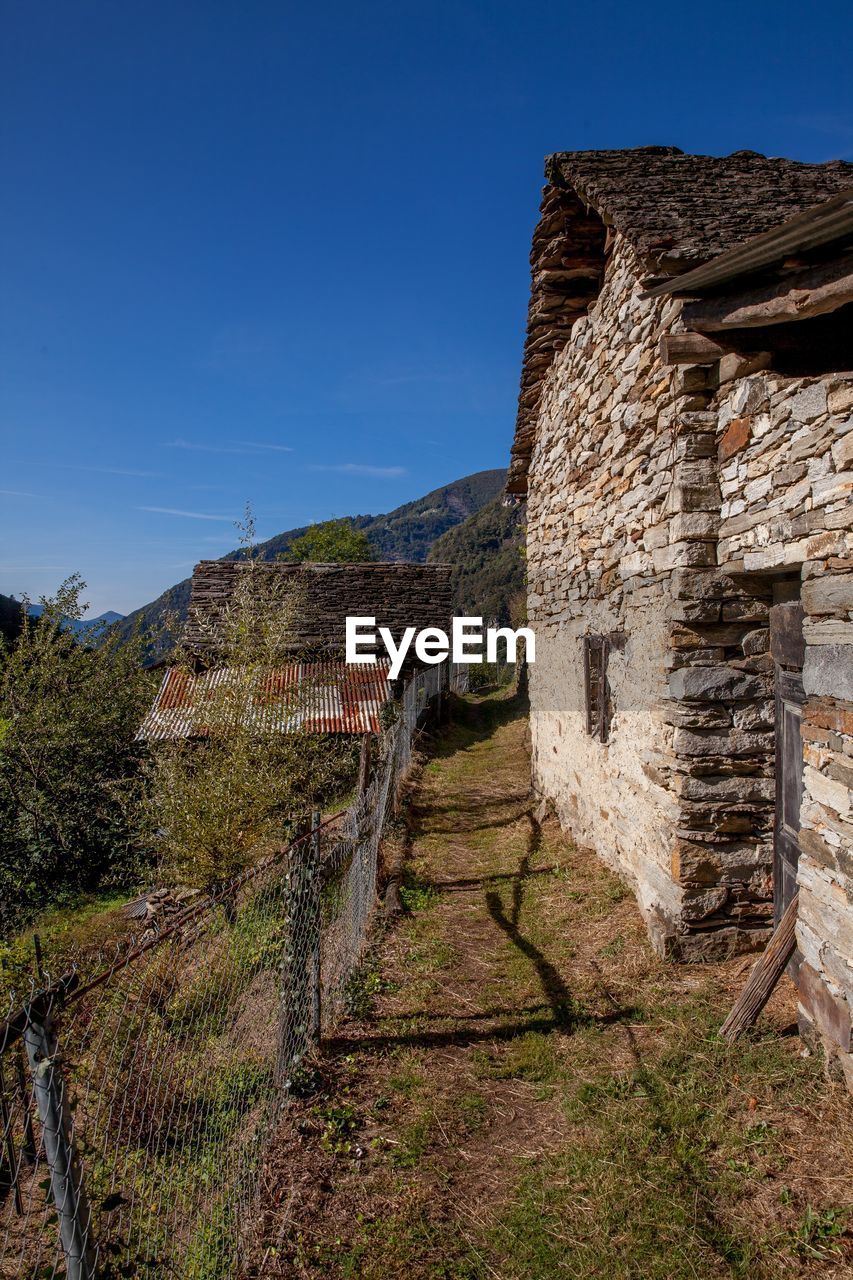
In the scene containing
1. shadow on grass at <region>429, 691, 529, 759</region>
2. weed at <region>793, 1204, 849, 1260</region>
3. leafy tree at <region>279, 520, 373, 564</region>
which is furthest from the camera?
leafy tree at <region>279, 520, 373, 564</region>

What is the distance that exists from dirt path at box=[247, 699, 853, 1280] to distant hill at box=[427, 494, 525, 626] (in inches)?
1722

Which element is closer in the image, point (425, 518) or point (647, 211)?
point (647, 211)

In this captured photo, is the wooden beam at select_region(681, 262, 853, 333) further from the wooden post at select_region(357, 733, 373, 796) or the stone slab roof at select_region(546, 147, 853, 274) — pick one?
the wooden post at select_region(357, 733, 373, 796)

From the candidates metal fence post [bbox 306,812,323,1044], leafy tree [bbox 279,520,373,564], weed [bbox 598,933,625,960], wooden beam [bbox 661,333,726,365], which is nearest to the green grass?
metal fence post [bbox 306,812,323,1044]

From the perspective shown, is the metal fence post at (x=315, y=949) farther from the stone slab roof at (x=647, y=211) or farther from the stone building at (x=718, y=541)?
the stone slab roof at (x=647, y=211)

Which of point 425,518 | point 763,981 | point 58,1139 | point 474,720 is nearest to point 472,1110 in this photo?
point 763,981

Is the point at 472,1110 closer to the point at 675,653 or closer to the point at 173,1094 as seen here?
the point at 173,1094

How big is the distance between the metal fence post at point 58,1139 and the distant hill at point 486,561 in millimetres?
46357

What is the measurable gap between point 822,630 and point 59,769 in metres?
15.3

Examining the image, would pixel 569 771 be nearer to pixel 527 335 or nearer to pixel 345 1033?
pixel 345 1033

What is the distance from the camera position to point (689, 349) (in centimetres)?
424

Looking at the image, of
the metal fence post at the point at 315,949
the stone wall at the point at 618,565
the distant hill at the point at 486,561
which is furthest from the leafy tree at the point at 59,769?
the distant hill at the point at 486,561

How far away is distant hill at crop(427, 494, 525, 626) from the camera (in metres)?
57.7

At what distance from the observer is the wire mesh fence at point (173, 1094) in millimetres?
2031
